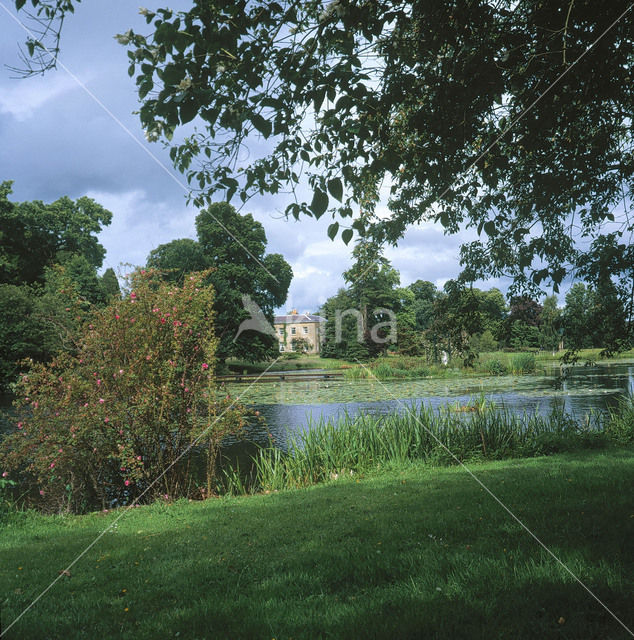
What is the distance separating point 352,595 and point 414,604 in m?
0.43

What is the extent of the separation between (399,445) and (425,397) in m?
8.56

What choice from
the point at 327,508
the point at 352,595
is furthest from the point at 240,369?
the point at 352,595

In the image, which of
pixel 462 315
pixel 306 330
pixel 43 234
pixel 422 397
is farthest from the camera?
pixel 43 234

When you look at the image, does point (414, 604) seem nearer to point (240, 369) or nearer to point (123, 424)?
point (123, 424)

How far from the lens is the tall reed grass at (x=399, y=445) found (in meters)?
7.84

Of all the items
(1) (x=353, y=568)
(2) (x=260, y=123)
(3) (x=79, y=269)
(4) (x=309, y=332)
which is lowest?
(1) (x=353, y=568)

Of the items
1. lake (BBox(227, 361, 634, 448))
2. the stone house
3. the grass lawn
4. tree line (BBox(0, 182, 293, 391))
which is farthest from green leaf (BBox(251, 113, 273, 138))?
lake (BBox(227, 361, 634, 448))

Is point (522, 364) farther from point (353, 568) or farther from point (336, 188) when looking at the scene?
point (336, 188)

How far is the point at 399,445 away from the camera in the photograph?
27.5ft

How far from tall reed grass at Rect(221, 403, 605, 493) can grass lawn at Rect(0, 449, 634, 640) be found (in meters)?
2.04

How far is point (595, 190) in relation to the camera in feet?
15.8

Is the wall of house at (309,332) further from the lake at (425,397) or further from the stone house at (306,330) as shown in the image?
the lake at (425,397)

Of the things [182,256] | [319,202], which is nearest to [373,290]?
[319,202]
